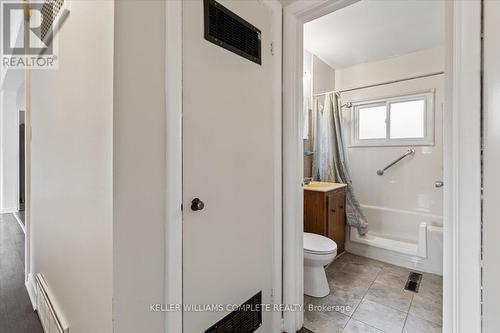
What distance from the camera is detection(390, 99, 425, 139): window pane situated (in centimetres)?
285

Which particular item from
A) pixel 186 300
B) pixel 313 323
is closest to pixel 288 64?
pixel 186 300

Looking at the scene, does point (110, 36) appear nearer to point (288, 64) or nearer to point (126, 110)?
point (126, 110)

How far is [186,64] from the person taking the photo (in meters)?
0.97

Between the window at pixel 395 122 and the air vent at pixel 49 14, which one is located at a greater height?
the air vent at pixel 49 14

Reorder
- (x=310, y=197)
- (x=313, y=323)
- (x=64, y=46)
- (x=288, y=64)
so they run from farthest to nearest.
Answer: (x=310, y=197)
(x=313, y=323)
(x=288, y=64)
(x=64, y=46)

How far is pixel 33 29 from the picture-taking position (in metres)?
1.75

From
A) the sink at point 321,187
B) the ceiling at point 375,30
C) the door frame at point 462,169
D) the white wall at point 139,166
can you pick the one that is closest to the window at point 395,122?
the ceiling at point 375,30

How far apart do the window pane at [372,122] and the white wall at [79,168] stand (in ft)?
10.2

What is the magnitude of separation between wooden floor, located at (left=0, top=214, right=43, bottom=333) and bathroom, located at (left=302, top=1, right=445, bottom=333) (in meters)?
1.88

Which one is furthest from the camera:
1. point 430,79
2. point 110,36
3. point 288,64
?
point 430,79

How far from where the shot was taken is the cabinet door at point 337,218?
249 cm

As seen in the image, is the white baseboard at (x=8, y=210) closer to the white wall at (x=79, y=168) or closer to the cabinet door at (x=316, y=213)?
the white wall at (x=79, y=168)

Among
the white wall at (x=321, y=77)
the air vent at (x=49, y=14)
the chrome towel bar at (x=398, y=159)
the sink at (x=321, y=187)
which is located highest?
the white wall at (x=321, y=77)

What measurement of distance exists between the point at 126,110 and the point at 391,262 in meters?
2.82
